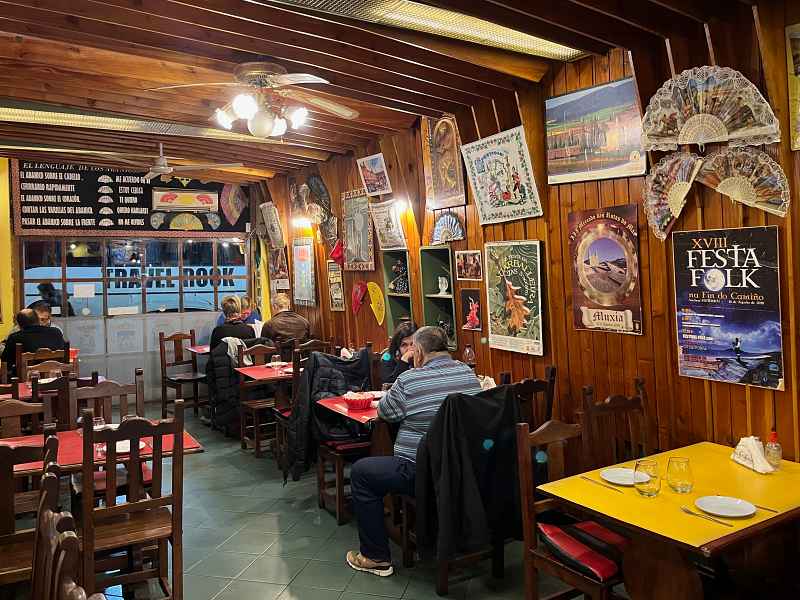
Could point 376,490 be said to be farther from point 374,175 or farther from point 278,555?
point 374,175

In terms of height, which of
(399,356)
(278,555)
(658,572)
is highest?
(399,356)

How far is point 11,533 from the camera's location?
9.24 ft

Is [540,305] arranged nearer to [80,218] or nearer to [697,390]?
[697,390]

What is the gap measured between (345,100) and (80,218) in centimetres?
480

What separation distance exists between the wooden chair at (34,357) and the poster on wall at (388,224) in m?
3.19

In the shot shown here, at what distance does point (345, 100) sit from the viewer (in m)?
5.18

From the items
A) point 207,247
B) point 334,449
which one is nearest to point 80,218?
point 207,247

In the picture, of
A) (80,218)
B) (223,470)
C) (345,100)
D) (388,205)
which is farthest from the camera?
(80,218)

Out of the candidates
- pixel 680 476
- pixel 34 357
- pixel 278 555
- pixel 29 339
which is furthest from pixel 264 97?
pixel 29 339

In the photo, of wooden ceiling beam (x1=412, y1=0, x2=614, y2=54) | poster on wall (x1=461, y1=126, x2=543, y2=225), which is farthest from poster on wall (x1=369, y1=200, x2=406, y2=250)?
wooden ceiling beam (x1=412, y1=0, x2=614, y2=54)

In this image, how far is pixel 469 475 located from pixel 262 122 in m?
2.43

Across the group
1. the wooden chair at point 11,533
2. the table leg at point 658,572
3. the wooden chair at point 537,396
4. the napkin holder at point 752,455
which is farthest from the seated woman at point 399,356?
the table leg at point 658,572

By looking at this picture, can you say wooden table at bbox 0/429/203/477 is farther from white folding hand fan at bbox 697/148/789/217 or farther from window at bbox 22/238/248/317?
window at bbox 22/238/248/317

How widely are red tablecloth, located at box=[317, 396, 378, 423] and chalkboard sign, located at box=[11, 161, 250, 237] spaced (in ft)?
16.7
